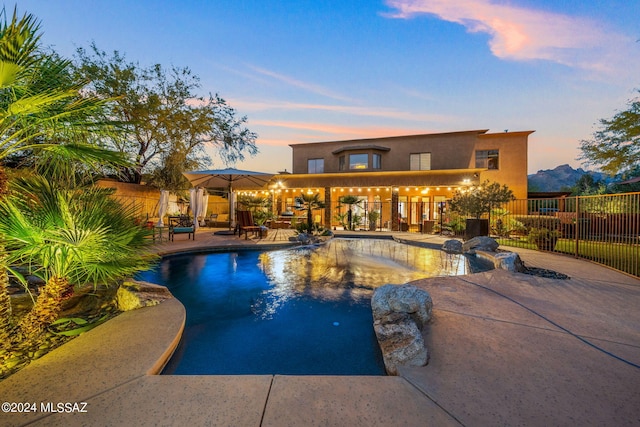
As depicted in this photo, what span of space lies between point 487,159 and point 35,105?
82.4 feet

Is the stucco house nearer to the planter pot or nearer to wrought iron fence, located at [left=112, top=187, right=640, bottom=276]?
wrought iron fence, located at [left=112, top=187, right=640, bottom=276]

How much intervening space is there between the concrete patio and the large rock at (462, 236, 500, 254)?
6090mm

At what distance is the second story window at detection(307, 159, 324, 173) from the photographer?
22.3 metres

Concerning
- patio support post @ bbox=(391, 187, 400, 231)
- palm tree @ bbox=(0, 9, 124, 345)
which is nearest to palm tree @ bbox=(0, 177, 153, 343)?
palm tree @ bbox=(0, 9, 124, 345)

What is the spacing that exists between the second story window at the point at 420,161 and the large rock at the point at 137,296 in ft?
63.0

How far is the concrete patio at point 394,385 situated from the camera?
5.67ft

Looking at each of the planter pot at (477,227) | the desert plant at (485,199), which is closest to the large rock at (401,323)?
the planter pot at (477,227)

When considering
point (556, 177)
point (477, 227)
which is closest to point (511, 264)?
Result: point (477, 227)

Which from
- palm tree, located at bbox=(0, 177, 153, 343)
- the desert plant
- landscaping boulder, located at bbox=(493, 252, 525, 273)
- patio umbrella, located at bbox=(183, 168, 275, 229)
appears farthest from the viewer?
patio umbrella, located at bbox=(183, 168, 275, 229)

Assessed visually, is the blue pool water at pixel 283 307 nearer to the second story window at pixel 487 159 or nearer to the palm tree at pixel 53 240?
the palm tree at pixel 53 240

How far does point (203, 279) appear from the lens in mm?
6641

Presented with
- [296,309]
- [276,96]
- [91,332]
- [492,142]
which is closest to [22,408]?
[91,332]

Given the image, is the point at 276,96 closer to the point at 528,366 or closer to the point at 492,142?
the point at 492,142

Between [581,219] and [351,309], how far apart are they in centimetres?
907
